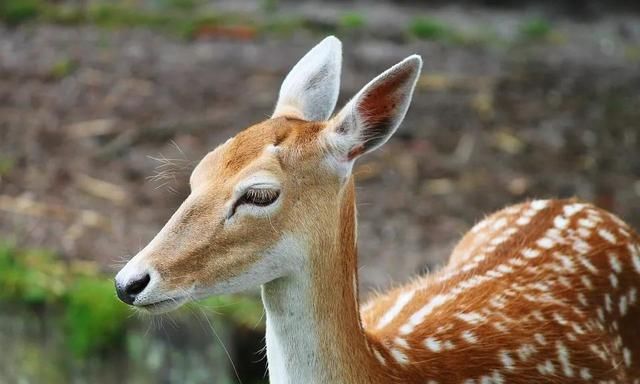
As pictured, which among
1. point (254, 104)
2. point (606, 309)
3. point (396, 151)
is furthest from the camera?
point (254, 104)

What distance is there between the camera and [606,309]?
4.03m

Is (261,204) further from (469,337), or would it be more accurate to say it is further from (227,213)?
(469,337)

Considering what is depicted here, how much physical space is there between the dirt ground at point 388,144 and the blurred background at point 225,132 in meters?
0.02

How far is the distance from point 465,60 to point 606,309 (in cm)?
513

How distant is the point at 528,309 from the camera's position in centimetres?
385

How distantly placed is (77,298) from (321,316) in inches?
114

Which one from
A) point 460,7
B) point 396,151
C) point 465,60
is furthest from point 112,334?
point 460,7

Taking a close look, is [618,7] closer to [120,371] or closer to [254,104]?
[254,104]

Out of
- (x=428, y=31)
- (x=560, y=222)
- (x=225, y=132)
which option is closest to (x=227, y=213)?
(x=560, y=222)

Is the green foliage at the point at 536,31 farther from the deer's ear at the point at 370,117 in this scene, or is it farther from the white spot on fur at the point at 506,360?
the deer's ear at the point at 370,117

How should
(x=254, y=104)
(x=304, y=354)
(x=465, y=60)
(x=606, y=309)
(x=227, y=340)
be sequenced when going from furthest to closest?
(x=465, y=60)
(x=254, y=104)
(x=227, y=340)
(x=606, y=309)
(x=304, y=354)

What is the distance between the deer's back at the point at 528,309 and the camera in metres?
3.66

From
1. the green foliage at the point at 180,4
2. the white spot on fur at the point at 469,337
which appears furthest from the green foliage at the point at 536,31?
the white spot on fur at the point at 469,337

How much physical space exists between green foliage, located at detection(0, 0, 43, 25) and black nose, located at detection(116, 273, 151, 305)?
24.0 ft
